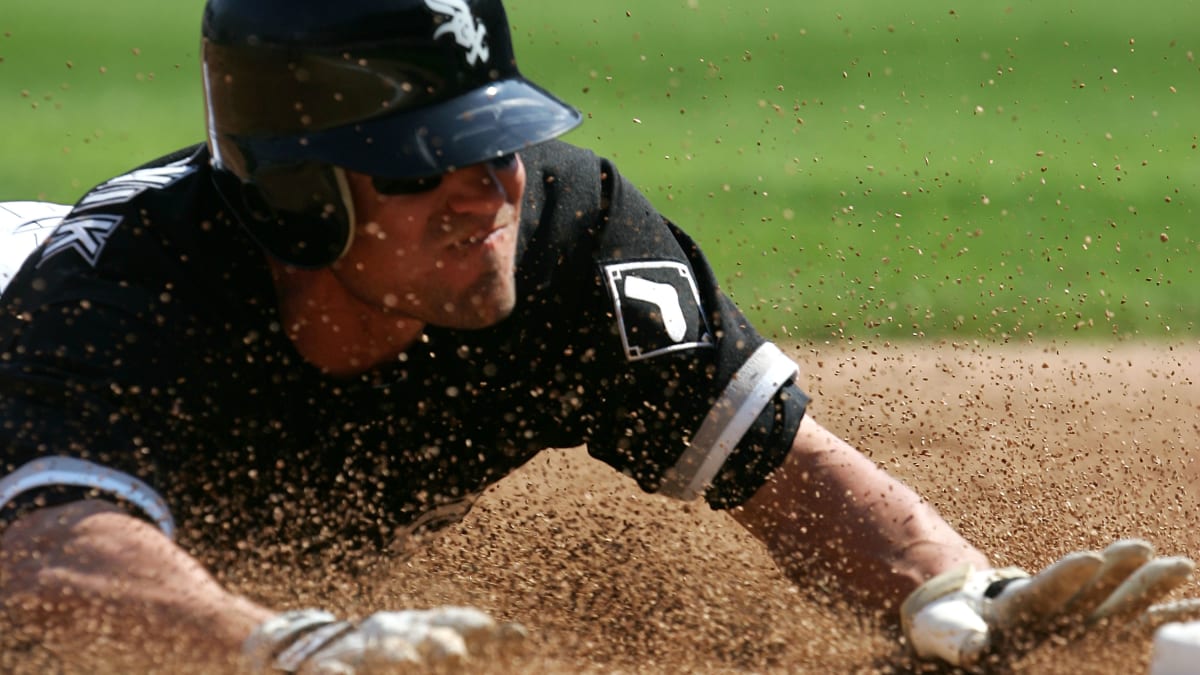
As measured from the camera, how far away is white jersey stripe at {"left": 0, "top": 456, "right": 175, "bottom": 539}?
2.39 meters

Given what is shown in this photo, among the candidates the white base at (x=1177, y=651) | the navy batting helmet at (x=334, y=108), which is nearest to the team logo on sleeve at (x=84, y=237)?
the navy batting helmet at (x=334, y=108)

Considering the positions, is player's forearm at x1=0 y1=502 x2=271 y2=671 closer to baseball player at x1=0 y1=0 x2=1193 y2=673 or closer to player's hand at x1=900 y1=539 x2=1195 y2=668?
baseball player at x1=0 y1=0 x2=1193 y2=673

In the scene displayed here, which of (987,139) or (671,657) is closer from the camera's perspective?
(671,657)

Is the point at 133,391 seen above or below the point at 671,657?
above

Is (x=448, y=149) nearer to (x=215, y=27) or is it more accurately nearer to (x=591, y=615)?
(x=215, y=27)

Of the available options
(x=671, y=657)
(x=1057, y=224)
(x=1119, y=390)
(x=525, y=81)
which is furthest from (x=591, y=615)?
(x=1057, y=224)

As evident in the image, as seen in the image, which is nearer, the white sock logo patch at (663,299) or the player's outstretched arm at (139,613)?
the player's outstretched arm at (139,613)

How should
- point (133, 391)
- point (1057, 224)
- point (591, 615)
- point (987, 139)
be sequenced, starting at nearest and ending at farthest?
point (133, 391)
point (591, 615)
point (1057, 224)
point (987, 139)

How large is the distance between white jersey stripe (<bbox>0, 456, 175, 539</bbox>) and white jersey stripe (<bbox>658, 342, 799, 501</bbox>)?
100 centimetres

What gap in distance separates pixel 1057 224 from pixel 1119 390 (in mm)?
3285

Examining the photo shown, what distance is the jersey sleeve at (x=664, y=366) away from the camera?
294cm

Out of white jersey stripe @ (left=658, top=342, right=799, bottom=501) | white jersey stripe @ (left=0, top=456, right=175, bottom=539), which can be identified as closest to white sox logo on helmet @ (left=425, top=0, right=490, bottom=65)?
white jersey stripe @ (left=658, top=342, right=799, bottom=501)

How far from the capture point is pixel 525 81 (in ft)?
9.68

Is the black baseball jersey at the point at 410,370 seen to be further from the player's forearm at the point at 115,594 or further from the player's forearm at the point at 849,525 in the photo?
the player's forearm at the point at 115,594
